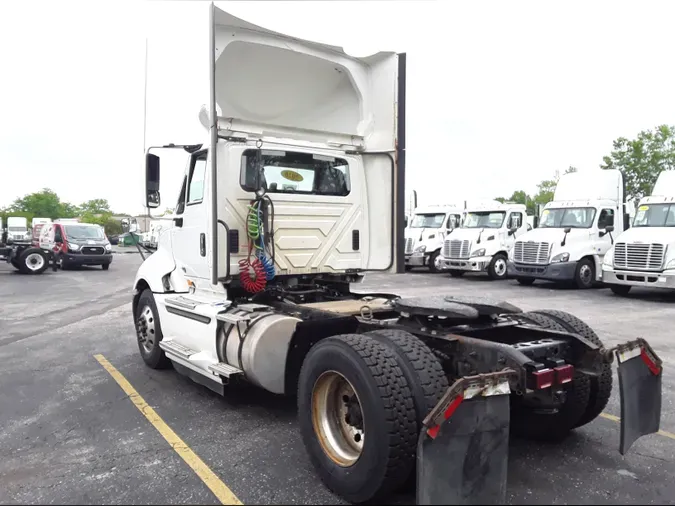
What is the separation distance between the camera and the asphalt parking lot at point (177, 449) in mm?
3383

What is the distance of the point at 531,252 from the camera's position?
53.1 feet

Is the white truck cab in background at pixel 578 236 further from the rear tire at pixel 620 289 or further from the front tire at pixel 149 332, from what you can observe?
the front tire at pixel 149 332

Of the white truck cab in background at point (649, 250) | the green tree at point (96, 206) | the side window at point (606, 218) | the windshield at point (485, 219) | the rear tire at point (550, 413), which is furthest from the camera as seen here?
the green tree at point (96, 206)

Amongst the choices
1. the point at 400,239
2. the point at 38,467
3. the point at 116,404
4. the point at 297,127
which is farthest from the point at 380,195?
the point at 38,467

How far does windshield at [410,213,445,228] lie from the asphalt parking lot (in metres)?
14.7

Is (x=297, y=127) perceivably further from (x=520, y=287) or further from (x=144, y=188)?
(x=520, y=287)

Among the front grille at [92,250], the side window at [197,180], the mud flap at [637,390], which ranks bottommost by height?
the front grille at [92,250]

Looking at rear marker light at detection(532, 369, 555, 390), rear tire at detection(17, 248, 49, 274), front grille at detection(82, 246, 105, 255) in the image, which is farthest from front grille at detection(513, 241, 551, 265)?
rear tire at detection(17, 248, 49, 274)

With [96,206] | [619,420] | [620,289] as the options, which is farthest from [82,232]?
[96,206]

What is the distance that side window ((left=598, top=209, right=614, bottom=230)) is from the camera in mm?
15984

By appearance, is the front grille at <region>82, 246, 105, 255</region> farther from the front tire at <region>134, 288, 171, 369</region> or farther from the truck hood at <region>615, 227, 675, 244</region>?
the truck hood at <region>615, 227, 675, 244</region>

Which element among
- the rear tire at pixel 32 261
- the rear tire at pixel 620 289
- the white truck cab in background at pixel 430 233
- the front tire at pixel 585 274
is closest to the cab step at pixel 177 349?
the rear tire at pixel 620 289

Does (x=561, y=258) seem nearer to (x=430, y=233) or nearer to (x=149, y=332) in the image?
(x=430, y=233)

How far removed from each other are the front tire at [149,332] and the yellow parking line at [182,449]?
16.1 inches
